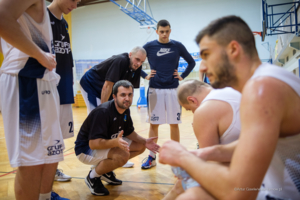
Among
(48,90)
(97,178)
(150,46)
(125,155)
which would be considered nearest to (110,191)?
(97,178)

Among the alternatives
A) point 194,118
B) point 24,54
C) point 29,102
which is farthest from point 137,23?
point 194,118

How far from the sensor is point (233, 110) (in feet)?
4.56

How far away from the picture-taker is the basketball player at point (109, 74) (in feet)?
10.2

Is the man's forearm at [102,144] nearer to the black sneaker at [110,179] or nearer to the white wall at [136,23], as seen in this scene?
the black sneaker at [110,179]

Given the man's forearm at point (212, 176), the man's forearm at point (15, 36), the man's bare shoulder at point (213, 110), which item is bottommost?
the man's forearm at point (212, 176)

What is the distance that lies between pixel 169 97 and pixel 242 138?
308cm

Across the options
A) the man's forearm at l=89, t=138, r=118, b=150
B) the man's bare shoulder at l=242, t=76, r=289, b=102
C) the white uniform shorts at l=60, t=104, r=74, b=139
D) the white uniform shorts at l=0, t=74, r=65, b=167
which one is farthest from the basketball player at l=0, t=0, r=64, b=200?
the man's bare shoulder at l=242, t=76, r=289, b=102

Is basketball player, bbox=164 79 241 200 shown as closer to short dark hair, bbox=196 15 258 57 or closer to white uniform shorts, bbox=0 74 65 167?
short dark hair, bbox=196 15 258 57

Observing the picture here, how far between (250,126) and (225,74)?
0.26 metres

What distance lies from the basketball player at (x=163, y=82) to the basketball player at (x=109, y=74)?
0.52 meters

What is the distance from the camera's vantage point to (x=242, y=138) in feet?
2.62

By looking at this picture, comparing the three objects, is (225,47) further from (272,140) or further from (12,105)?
(12,105)

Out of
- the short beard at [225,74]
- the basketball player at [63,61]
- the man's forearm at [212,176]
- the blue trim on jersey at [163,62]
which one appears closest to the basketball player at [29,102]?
the basketball player at [63,61]

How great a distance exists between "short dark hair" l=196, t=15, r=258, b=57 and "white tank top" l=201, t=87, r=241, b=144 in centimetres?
47
